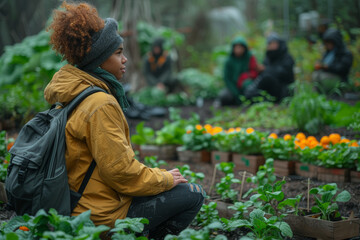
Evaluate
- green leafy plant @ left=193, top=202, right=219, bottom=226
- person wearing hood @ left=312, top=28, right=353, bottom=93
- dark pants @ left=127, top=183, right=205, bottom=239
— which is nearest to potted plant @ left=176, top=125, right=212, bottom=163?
green leafy plant @ left=193, top=202, right=219, bottom=226

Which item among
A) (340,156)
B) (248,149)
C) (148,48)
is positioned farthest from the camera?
(148,48)

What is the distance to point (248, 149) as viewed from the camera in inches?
196

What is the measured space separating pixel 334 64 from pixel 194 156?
4.66 meters

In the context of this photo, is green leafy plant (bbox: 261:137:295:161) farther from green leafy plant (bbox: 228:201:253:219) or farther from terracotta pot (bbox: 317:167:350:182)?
green leafy plant (bbox: 228:201:253:219)

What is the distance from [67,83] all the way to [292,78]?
783 cm

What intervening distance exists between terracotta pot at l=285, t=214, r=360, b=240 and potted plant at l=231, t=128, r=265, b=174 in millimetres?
1608

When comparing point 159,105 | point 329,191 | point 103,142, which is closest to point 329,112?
point 329,191

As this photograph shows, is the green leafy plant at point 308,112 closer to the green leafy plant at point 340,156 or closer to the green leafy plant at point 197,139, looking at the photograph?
the green leafy plant at point 197,139

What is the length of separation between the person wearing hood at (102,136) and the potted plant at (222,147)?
2348 mm

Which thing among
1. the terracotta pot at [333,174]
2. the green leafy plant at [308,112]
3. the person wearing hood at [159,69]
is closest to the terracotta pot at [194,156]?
the green leafy plant at [308,112]

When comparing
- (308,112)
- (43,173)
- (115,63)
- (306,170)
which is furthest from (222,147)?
(43,173)

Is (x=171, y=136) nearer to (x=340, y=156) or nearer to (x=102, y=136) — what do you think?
(x=340, y=156)

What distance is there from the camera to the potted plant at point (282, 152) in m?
4.61

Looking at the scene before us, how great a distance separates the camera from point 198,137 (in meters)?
5.50
